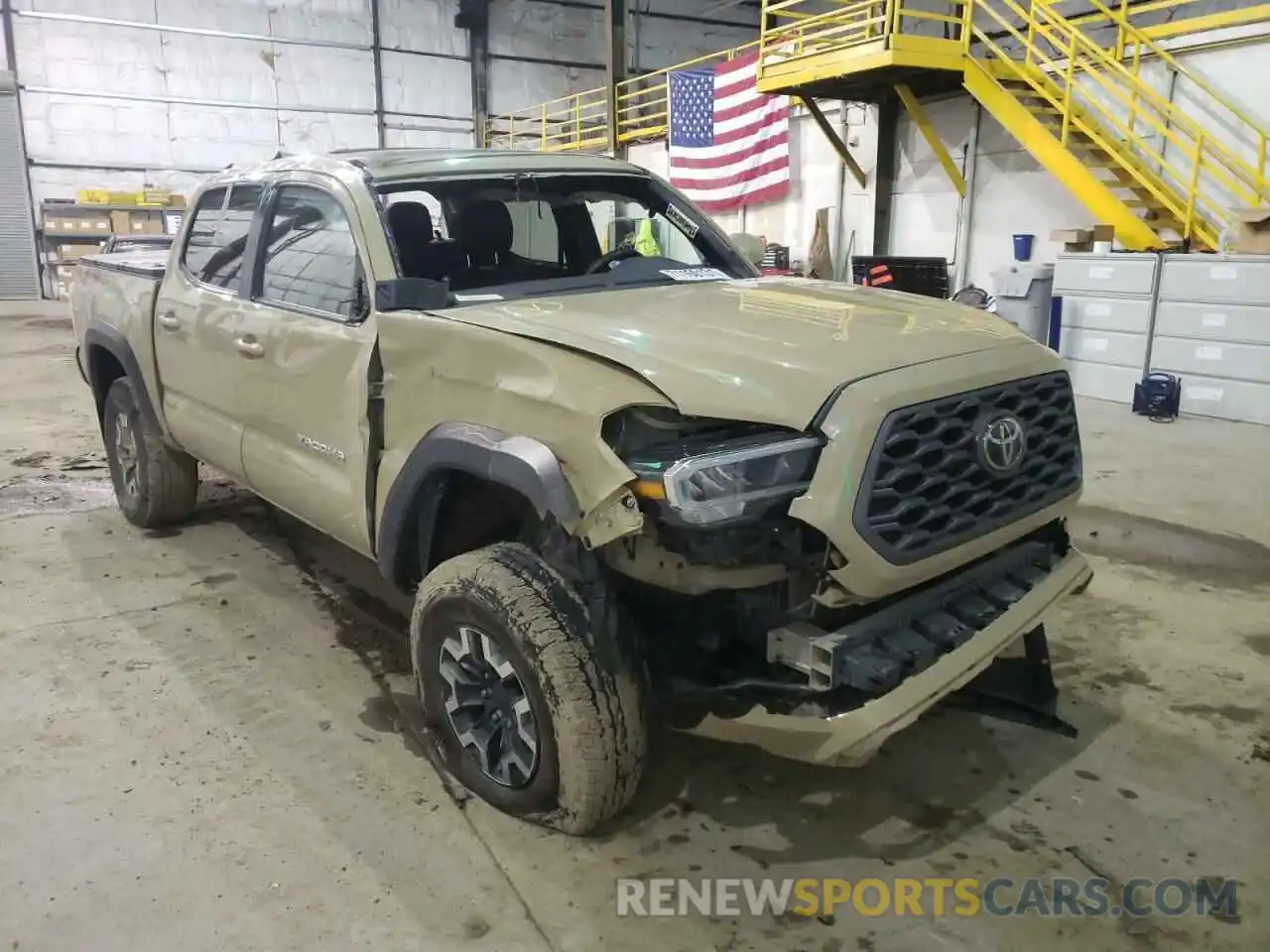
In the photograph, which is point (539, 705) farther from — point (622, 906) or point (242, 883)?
point (242, 883)

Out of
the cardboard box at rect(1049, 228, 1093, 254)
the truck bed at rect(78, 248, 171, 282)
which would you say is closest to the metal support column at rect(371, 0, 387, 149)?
the cardboard box at rect(1049, 228, 1093, 254)

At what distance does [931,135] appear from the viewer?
426 inches

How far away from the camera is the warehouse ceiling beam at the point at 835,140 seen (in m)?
11.5

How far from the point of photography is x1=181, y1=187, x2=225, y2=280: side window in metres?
4.01

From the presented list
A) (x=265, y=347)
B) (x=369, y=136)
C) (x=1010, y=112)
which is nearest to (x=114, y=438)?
(x=265, y=347)

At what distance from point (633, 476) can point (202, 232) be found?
2.98 metres

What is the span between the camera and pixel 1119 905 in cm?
222

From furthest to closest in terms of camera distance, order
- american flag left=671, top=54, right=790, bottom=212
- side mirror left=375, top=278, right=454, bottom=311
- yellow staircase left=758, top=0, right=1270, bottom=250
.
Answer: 1. american flag left=671, top=54, right=790, bottom=212
2. yellow staircase left=758, top=0, right=1270, bottom=250
3. side mirror left=375, top=278, right=454, bottom=311

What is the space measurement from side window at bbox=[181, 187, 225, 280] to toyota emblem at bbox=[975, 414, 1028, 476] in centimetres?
316

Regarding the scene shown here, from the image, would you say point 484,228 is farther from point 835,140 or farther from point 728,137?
point 728,137

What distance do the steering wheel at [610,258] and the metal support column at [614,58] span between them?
510 inches

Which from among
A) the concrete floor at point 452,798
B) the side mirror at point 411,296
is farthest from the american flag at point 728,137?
the side mirror at point 411,296

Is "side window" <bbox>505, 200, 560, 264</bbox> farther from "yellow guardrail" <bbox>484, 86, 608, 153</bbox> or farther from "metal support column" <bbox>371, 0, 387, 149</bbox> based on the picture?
"metal support column" <bbox>371, 0, 387, 149</bbox>

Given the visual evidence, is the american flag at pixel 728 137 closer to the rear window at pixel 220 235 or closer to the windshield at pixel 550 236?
the windshield at pixel 550 236
